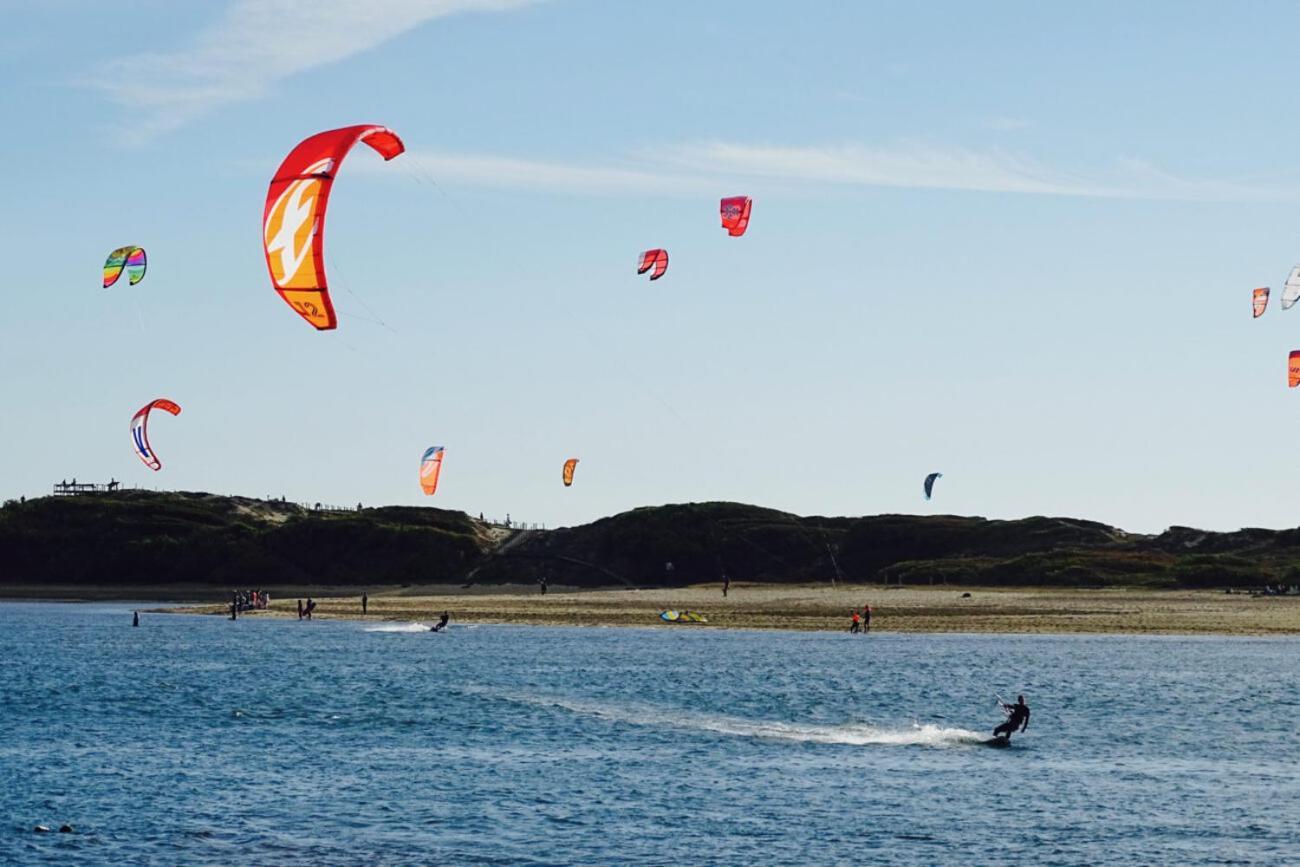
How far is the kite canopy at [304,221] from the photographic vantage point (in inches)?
986

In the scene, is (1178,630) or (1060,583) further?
(1060,583)

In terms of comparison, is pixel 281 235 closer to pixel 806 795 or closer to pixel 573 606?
pixel 806 795

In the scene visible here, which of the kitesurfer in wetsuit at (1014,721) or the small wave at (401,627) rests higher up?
the small wave at (401,627)

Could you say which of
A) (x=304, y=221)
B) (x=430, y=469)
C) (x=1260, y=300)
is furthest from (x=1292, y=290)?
(x=304, y=221)

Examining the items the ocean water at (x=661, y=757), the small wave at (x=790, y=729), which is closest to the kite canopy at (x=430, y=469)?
the ocean water at (x=661, y=757)

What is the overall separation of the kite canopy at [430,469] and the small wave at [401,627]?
20.9ft

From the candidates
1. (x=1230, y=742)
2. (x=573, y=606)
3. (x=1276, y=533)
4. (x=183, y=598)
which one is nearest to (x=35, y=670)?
(x=573, y=606)

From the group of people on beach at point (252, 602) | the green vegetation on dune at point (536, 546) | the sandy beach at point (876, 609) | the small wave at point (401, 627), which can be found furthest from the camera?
the green vegetation on dune at point (536, 546)

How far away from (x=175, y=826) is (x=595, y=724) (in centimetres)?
1273

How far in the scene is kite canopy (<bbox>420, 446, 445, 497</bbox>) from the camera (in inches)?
2971

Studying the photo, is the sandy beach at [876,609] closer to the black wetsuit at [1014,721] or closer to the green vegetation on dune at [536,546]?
the green vegetation on dune at [536,546]

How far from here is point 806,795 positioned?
26.3m

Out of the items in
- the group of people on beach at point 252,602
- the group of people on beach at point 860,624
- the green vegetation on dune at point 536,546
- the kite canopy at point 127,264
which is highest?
the kite canopy at point 127,264

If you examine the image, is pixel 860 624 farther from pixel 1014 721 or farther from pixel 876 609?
pixel 1014 721
